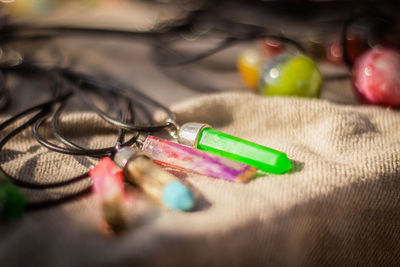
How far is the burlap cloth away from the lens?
0.94ft

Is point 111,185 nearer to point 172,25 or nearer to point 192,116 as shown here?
point 192,116

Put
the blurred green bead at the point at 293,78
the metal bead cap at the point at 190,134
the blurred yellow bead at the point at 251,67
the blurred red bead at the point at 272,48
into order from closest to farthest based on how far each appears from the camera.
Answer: the metal bead cap at the point at 190,134 → the blurred green bead at the point at 293,78 → the blurred yellow bead at the point at 251,67 → the blurred red bead at the point at 272,48

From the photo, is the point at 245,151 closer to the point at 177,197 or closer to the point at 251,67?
the point at 177,197

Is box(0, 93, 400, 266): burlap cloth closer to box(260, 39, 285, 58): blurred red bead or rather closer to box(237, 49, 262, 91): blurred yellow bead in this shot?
box(237, 49, 262, 91): blurred yellow bead

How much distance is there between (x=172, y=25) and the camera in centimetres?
87

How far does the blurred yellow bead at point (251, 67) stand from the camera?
635 millimetres

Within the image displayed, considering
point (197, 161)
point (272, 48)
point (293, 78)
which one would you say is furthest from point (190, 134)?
point (272, 48)

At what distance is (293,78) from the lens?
Result: 1.74 feet

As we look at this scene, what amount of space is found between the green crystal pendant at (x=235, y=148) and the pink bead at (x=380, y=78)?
24 centimetres

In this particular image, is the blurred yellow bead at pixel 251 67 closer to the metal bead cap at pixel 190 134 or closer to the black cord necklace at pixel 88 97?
the black cord necklace at pixel 88 97

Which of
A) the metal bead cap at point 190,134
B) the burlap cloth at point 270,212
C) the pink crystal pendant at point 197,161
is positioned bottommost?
the burlap cloth at point 270,212

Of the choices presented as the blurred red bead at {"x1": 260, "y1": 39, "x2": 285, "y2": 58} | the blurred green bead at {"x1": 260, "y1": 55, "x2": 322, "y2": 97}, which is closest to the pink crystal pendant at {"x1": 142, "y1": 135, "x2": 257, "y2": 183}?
the blurred green bead at {"x1": 260, "y1": 55, "x2": 322, "y2": 97}

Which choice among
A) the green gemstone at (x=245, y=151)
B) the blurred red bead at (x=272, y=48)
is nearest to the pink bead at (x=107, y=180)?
the green gemstone at (x=245, y=151)

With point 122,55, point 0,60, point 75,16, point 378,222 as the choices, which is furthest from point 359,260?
point 75,16
